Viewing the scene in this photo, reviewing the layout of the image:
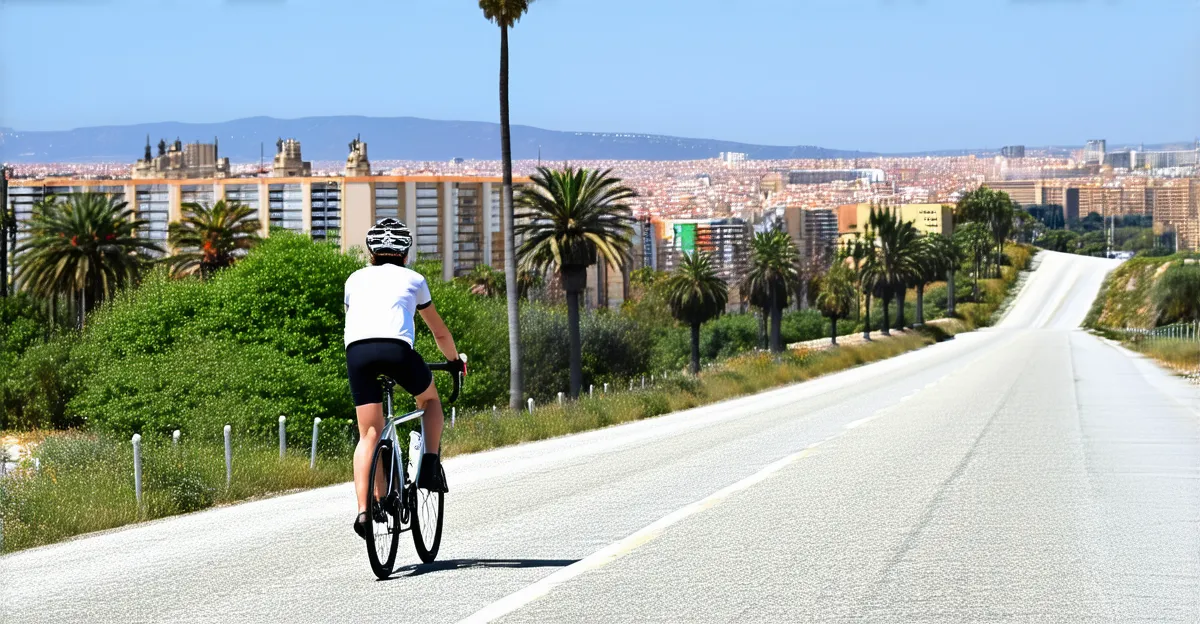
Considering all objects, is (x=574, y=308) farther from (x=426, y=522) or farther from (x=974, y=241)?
(x=974, y=241)

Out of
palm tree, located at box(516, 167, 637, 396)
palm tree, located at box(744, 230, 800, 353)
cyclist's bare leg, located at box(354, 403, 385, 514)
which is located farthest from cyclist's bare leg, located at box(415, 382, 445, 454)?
palm tree, located at box(744, 230, 800, 353)

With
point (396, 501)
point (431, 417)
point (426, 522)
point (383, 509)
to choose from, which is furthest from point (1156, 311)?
point (383, 509)

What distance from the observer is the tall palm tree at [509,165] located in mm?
38031

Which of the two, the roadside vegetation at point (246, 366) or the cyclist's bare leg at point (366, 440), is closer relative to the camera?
the cyclist's bare leg at point (366, 440)

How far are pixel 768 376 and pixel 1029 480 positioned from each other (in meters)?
35.7

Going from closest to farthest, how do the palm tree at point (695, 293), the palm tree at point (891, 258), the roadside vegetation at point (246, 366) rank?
the roadside vegetation at point (246, 366), the palm tree at point (695, 293), the palm tree at point (891, 258)

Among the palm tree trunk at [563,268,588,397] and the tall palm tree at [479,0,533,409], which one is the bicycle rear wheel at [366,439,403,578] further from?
the palm tree trunk at [563,268,588,397]

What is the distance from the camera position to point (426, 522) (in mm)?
8695

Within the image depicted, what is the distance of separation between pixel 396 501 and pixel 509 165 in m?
31.1

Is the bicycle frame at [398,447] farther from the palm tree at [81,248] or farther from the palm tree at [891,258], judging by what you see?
the palm tree at [891,258]

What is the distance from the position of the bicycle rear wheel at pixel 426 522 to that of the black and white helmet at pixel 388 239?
138 cm

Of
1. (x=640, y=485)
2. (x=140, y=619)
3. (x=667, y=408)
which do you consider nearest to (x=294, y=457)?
(x=640, y=485)

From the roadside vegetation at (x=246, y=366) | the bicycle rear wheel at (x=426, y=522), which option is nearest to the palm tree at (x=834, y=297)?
the roadside vegetation at (x=246, y=366)

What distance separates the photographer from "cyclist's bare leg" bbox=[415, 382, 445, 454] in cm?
834
